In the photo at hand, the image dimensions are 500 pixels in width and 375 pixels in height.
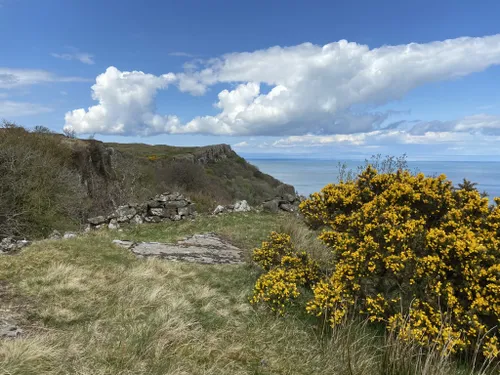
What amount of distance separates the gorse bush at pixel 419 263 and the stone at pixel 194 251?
11.6ft

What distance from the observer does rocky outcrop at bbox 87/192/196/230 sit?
12.2 metres

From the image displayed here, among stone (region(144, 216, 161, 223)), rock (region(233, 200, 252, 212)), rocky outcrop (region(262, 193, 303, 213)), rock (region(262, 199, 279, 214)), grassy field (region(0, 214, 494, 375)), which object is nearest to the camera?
grassy field (region(0, 214, 494, 375))

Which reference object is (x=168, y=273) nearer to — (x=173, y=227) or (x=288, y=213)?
(x=173, y=227)

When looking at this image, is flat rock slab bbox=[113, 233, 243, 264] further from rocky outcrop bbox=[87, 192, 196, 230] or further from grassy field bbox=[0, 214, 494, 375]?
rocky outcrop bbox=[87, 192, 196, 230]

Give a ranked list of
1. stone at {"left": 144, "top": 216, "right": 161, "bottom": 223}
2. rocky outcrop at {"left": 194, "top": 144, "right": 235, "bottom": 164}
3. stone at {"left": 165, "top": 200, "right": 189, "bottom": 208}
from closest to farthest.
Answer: stone at {"left": 144, "top": 216, "right": 161, "bottom": 223}, stone at {"left": 165, "top": 200, "right": 189, "bottom": 208}, rocky outcrop at {"left": 194, "top": 144, "right": 235, "bottom": 164}

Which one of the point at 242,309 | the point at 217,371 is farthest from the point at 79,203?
the point at 217,371

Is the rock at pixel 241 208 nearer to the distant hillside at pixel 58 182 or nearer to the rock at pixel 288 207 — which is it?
the rock at pixel 288 207

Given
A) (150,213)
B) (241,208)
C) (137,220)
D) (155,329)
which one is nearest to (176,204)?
(150,213)

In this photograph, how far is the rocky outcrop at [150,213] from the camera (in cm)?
1216

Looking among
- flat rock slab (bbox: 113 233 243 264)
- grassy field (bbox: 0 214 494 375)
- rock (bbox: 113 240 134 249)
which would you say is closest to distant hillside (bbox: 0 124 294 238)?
rock (bbox: 113 240 134 249)

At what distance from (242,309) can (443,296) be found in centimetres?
263

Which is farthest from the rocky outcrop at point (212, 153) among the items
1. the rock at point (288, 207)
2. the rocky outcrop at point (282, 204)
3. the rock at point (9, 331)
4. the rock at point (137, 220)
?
the rock at point (9, 331)

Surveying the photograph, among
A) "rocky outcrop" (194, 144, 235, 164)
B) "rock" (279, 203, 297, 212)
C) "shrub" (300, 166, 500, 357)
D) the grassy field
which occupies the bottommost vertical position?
"rock" (279, 203, 297, 212)

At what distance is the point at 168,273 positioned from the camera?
618 cm
